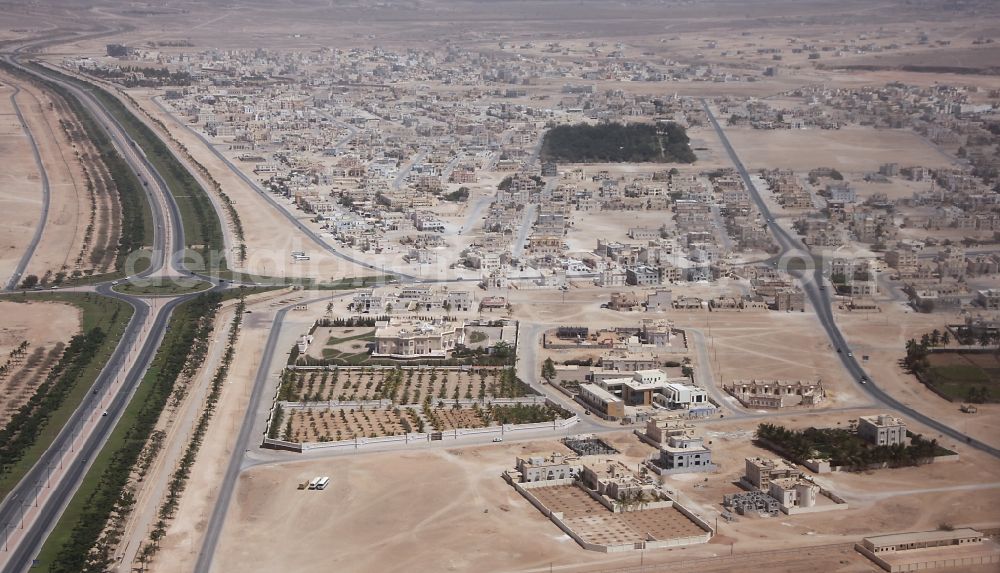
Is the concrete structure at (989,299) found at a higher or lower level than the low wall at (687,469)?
higher

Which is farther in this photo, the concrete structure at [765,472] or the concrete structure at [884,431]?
the concrete structure at [884,431]

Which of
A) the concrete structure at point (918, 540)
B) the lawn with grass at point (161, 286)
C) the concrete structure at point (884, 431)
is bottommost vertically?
the concrete structure at point (918, 540)

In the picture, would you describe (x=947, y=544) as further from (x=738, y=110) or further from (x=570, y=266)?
(x=738, y=110)

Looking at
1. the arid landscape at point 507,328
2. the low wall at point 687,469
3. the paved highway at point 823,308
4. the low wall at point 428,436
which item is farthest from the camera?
the paved highway at point 823,308

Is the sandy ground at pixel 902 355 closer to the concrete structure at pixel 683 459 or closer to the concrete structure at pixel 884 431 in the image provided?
the concrete structure at pixel 884 431

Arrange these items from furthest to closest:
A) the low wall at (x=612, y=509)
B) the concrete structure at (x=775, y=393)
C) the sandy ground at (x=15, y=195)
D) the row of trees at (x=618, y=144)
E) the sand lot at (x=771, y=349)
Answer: the row of trees at (x=618, y=144) → the sandy ground at (x=15, y=195) → the sand lot at (x=771, y=349) → the concrete structure at (x=775, y=393) → the low wall at (x=612, y=509)

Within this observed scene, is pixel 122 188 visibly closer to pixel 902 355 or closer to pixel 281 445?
pixel 281 445

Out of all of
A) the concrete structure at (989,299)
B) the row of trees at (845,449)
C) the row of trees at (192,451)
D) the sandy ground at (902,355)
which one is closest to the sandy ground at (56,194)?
the row of trees at (192,451)

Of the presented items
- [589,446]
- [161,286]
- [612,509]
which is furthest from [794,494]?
[161,286]
